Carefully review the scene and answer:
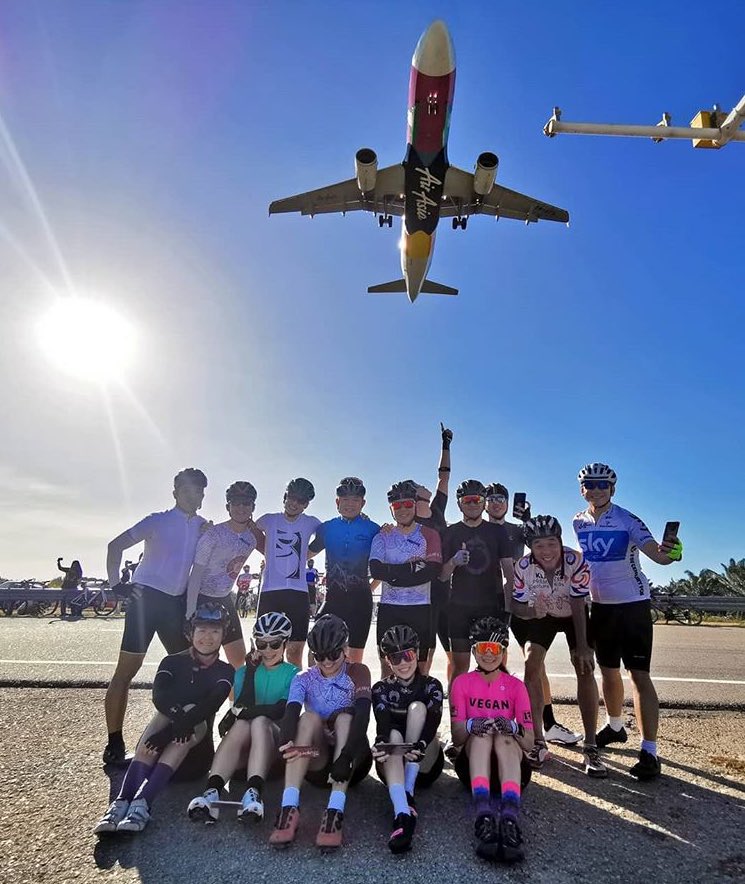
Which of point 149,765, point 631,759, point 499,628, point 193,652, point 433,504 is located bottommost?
point 631,759

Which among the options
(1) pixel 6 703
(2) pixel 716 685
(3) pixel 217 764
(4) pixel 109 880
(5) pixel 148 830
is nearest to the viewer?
(4) pixel 109 880

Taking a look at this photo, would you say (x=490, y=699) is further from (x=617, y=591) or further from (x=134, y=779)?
(x=134, y=779)

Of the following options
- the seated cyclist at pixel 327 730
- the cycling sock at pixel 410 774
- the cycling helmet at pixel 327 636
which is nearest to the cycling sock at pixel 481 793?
the cycling sock at pixel 410 774

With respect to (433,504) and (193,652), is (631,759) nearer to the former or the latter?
(433,504)

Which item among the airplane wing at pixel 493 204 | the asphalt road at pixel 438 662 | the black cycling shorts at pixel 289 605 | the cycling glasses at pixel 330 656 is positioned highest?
the airplane wing at pixel 493 204

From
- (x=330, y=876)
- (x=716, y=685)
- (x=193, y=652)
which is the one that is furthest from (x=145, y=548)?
(x=716, y=685)

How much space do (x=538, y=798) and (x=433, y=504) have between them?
10.1 ft

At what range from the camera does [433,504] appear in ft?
19.9

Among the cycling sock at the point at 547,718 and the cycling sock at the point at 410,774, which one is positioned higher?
the cycling sock at the point at 410,774

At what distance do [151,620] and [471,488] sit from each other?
3289 mm

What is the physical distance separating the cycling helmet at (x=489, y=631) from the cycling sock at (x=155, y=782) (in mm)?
2240

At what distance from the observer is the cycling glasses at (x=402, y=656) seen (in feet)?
11.8

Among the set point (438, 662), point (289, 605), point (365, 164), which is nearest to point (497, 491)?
point (289, 605)

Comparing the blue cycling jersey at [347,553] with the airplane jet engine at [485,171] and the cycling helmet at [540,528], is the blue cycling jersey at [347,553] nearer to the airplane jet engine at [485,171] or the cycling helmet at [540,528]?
the cycling helmet at [540,528]
